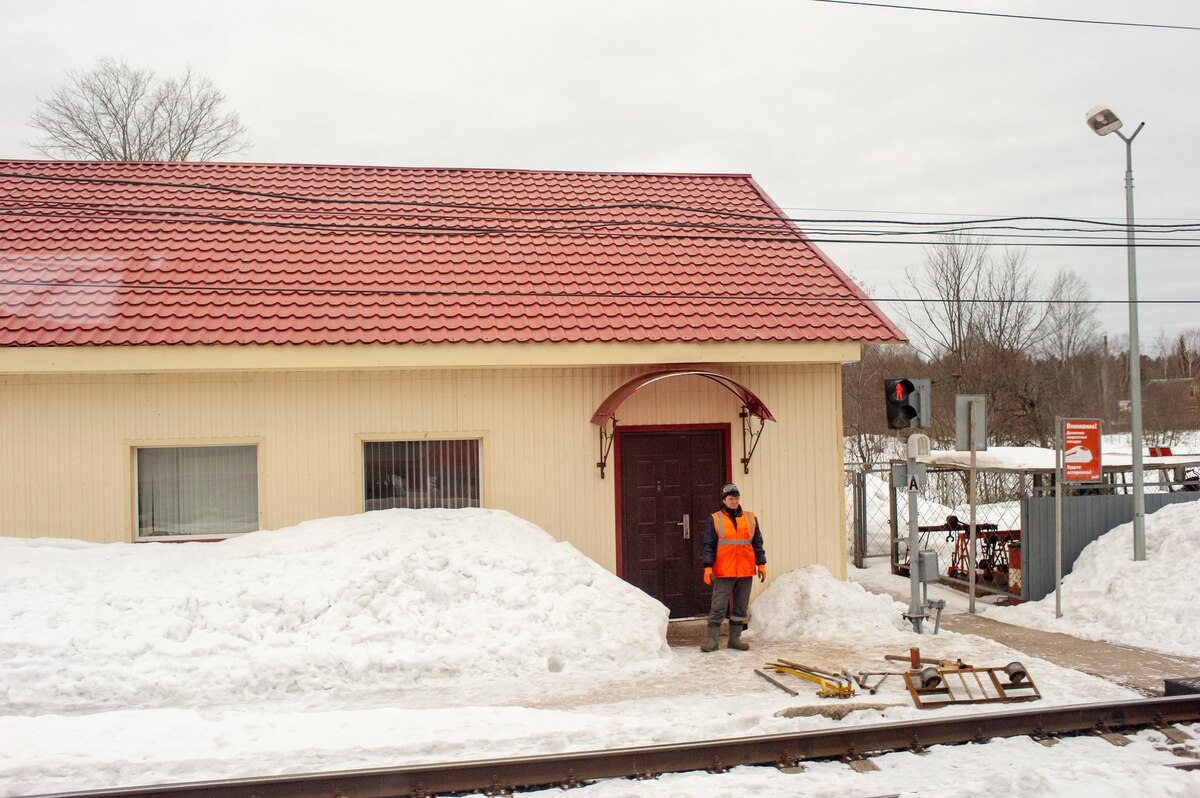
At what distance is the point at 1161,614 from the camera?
11.0 metres

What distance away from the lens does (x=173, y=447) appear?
10984mm

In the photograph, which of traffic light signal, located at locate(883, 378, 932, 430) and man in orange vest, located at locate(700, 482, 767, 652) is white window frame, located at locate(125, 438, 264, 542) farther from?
traffic light signal, located at locate(883, 378, 932, 430)

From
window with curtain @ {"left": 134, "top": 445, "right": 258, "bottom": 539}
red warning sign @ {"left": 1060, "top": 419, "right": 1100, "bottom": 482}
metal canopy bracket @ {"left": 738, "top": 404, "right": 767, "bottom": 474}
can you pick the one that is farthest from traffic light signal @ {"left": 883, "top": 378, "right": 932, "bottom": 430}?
window with curtain @ {"left": 134, "top": 445, "right": 258, "bottom": 539}

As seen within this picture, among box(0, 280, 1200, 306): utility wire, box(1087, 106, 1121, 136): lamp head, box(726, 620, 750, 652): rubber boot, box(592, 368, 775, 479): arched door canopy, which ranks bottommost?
box(726, 620, 750, 652): rubber boot

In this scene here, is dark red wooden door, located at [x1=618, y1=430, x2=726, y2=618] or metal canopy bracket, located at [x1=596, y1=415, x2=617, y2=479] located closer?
metal canopy bracket, located at [x1=596, y1=415, x2=617, y2=479]

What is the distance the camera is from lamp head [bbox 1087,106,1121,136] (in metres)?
12.2

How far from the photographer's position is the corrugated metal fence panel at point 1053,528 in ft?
42.4

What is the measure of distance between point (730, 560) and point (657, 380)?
2.34 m

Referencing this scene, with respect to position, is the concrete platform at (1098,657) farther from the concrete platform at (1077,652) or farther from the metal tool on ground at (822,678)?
the metal tool on ground at (822,678)

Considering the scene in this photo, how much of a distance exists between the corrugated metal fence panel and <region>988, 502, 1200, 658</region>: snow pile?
208 mm

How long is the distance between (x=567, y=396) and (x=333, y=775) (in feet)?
20.0

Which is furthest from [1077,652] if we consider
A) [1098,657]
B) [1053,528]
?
[1053,528]

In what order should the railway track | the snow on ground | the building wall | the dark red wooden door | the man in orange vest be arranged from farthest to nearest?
the dark red wooden door → the building wall → the man in orange vest → the snow on ground → the railway track

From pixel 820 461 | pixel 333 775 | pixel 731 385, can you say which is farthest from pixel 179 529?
pixel 820 461
